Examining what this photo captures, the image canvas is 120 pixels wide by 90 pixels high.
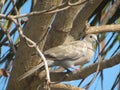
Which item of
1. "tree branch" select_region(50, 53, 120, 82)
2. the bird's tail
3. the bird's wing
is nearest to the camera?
"tree branch" select_region(50, 53, 120, 82)

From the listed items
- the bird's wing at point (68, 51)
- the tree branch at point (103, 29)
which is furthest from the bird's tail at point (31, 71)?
the tree branch at point (103, 29)

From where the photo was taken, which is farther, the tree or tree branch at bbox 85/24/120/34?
tree branch at bbox 85/24/120/34

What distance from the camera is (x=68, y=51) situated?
308 centimetres

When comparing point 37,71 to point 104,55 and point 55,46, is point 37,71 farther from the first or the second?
point 104,55

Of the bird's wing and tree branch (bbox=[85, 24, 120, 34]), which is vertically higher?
tree branch (bbox=[85, 24, 120, 34])

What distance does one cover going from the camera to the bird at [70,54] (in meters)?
2.85

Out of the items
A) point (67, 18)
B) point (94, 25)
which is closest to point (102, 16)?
point (94, 25)

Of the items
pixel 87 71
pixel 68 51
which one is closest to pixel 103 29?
pixel 68 51

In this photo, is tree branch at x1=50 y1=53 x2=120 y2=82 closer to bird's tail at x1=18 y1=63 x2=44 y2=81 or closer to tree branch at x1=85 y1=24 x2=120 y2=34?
bird's tail at x1=18 y1=63 x2=44 y2=81

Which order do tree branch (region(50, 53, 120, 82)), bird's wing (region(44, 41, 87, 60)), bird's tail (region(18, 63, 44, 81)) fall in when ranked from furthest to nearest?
1. bird's wing (region(44, 41, 87, 60))
2. bird's tail (region(18, 63, 44, 81))
3. tree branch (region(50, 53, 120, 82))

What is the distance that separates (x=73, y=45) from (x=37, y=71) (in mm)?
384

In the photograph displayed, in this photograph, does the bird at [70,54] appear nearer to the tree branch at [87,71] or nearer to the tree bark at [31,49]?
the tree bark at [31,49]

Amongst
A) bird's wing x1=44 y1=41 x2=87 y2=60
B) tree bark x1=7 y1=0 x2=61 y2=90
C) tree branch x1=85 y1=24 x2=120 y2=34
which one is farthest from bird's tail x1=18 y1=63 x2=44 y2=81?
tree branch x1=85 y1=24 x2=120 y2=34

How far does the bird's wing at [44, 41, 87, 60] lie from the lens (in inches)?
111
